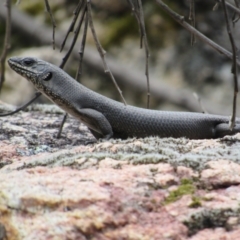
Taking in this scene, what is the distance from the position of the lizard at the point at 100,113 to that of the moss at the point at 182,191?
1850mm

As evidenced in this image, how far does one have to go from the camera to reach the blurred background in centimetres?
1229

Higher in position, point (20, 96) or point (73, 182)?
point (73, 182)

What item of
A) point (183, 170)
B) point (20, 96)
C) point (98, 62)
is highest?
point (183, 170)

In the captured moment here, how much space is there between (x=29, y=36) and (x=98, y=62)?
7.35 ft

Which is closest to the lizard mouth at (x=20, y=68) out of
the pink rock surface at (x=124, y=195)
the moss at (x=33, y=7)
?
the pink rock surface at (x=124, y=195)

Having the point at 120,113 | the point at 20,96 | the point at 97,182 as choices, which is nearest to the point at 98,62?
the point at 20,96

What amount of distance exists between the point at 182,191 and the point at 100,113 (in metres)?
2.08

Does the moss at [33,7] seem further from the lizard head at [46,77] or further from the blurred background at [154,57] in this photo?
the lizard head at [46,77]

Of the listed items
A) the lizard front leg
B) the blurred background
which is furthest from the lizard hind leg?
the blurred background

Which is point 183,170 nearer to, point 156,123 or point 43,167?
point 43,167

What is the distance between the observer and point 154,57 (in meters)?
12.9

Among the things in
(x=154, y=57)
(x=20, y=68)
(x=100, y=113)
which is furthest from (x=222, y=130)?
(x=154, y=57)

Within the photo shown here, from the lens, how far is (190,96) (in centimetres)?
1124

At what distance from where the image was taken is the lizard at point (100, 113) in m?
5.13
